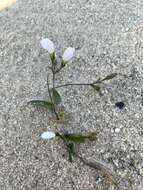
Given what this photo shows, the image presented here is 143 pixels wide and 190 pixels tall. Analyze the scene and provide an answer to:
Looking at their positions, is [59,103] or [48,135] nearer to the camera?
[48,135]

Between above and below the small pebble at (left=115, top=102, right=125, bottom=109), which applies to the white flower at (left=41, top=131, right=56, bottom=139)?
below

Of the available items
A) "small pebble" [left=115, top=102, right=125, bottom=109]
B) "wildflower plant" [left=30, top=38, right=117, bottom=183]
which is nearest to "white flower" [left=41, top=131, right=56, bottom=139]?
"wildflower plant" [left=30, top=38, right=117, bottom=183]

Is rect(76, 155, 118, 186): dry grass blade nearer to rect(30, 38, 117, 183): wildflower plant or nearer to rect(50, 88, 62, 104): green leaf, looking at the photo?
rect(30, 38, 117, 183): wildflower plant

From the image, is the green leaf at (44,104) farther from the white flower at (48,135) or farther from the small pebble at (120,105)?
the small pebble at (120,105)

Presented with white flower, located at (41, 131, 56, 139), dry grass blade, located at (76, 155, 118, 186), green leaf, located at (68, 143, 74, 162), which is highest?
white flower, located at (41, 131, 56, 139)

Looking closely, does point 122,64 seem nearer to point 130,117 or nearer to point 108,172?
point 130,117

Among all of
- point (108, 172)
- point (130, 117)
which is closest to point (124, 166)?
point (108, 172)

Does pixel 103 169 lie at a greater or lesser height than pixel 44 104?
lesser

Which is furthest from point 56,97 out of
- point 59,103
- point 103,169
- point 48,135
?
point 103,169

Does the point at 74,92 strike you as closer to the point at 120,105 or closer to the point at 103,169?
the point at 120,105
